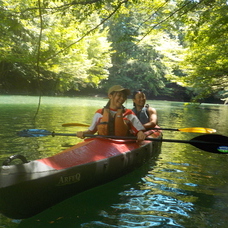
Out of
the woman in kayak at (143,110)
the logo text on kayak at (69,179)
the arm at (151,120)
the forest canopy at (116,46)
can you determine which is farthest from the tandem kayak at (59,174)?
the woman in kayak at (143,110)

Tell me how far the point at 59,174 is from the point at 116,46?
34.3 m

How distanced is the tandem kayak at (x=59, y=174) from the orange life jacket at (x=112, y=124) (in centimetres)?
17

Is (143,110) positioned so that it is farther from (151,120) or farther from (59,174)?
(59,174)

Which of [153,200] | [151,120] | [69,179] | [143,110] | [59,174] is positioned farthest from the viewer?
[143,110]

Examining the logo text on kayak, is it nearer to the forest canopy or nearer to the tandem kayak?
the tandem kayak

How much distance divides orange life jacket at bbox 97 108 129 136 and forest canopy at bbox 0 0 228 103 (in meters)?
1.21

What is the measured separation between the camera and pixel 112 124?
15.0ft

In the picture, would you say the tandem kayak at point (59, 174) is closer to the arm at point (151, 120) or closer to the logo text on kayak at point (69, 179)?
the logo text on kayak at point (69, 179)

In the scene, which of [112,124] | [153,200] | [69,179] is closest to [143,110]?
[112,124]

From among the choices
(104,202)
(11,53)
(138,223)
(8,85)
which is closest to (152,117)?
(104,202)

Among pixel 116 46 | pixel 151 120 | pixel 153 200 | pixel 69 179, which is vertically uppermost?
pixel 116 46

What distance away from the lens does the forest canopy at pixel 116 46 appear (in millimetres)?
5379

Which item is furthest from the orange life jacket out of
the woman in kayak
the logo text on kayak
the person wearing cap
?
the woman in kayak

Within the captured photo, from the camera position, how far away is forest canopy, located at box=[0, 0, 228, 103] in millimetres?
5379
